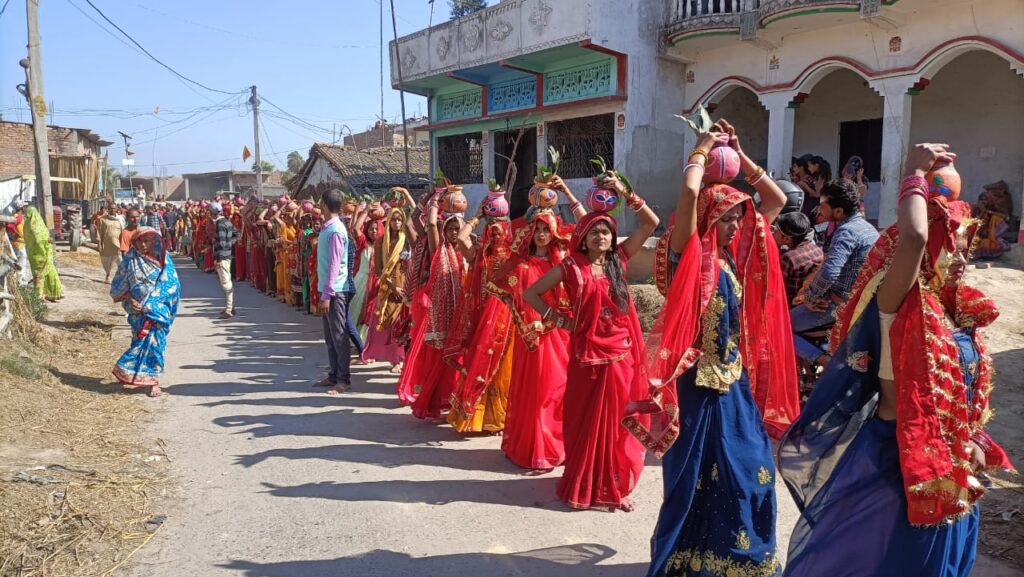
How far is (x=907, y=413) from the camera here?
253 cm

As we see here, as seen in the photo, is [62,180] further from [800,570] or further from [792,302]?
[800,570]

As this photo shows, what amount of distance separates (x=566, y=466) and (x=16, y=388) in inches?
204

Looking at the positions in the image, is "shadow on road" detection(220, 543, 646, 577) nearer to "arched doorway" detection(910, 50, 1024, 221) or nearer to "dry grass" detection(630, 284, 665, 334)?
"dry grass" detection(630, 284, 665, 334)

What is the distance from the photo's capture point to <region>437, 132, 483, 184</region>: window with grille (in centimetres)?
1916

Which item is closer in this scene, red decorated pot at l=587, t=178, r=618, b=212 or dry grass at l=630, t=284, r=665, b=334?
red decorated pot at l=587, t=178, r=618, b=212

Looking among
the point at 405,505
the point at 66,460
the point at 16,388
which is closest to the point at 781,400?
the point at 405,505

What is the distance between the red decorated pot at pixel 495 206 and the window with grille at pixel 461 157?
42.2ft

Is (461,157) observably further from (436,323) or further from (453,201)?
(436,323)

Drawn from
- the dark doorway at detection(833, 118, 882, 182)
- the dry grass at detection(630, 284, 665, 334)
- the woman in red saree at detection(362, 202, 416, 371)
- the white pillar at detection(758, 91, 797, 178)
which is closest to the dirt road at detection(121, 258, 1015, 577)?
the woman in red saree at detection(362, 202, 416, 371)

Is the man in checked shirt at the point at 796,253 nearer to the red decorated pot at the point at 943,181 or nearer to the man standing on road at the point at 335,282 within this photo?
the red decorated pot at the point at 943,181

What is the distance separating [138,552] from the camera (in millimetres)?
3986

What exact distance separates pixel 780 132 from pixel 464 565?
11.2 m

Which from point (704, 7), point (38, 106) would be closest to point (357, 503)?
point (704, 7)

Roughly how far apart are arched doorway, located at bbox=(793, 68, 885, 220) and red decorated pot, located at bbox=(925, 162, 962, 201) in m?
11.7
